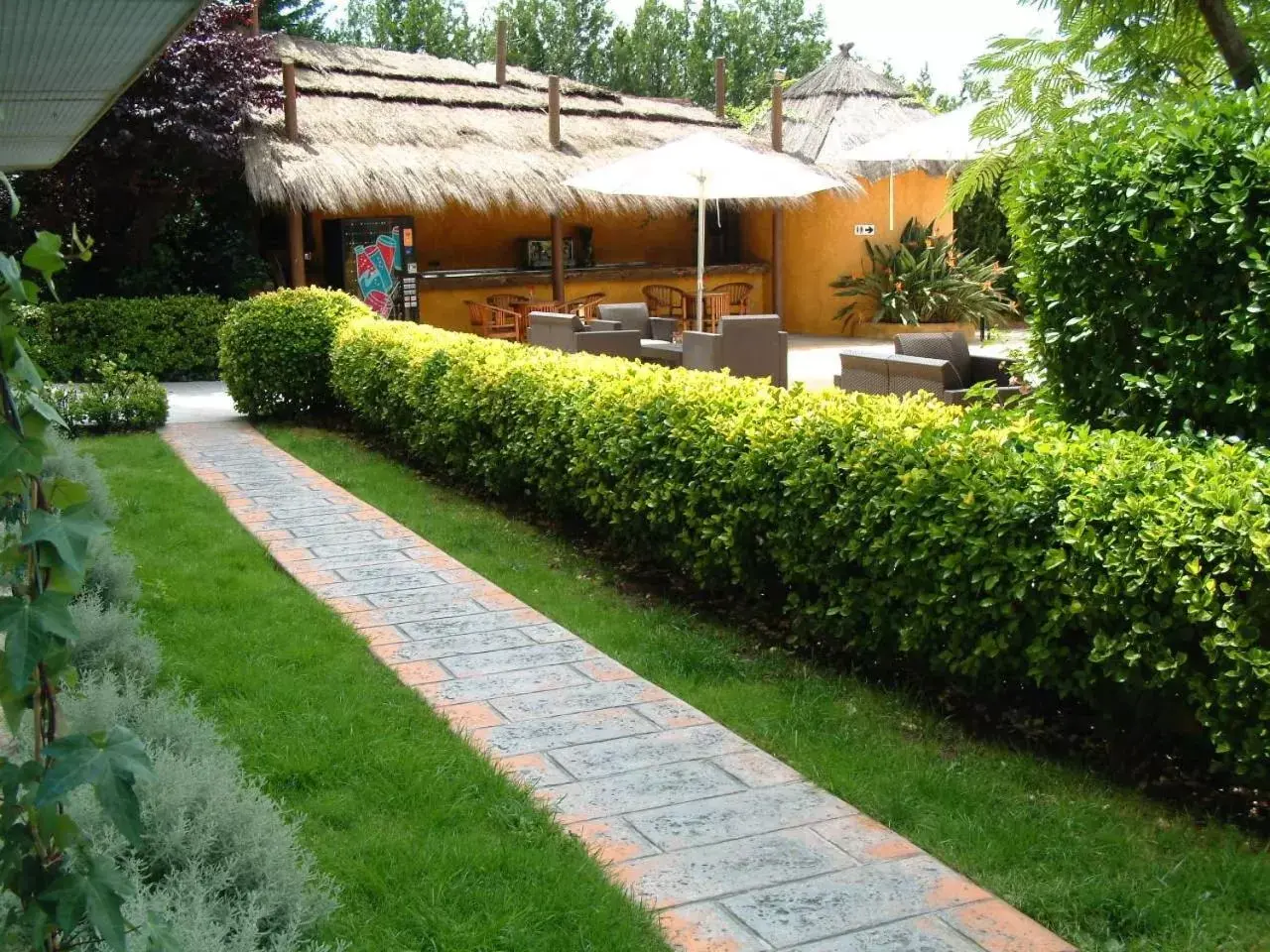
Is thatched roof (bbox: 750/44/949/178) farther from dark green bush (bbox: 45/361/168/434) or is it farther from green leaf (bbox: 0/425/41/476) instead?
green leaf (bbox: 0/425/41/476)

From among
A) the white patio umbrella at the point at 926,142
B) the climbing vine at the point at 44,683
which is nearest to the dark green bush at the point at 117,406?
the white patio umbrella at the point at 926,142

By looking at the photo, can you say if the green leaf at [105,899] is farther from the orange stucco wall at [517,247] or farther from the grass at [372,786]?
the orange stucco wall at [517,247]

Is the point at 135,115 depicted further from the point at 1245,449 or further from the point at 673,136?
the point at 1245,449

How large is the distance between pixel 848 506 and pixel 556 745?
4.81ft

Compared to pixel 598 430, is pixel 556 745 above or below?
below

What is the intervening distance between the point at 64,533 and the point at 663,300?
1957cm

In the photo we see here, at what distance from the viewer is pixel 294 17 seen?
3094 centimetres

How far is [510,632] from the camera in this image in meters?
5.77

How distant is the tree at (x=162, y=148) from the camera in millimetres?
14531

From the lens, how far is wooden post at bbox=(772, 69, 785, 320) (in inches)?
791

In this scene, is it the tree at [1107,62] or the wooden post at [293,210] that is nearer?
the tree at [1107,62]

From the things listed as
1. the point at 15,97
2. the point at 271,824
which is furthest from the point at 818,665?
the point at 15,97

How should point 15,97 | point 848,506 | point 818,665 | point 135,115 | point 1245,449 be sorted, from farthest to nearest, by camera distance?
point 135,115 → point 818,665 → point 848,506 → point 1245,449 → point 15,97

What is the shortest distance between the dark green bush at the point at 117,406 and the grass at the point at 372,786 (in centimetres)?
554
